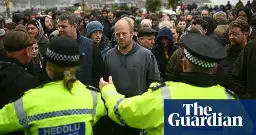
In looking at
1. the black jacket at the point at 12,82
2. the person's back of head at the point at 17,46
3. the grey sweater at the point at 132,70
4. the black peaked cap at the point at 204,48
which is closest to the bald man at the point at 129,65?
the grey sweater at the point at 132,70

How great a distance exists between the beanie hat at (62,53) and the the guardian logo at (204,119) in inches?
35.5

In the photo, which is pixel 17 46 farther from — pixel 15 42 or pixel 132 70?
pixel 132 70

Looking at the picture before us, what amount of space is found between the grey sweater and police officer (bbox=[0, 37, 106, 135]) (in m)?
1.64

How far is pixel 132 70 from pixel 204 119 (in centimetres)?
202

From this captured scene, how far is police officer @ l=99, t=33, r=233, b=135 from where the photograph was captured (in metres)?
2.79

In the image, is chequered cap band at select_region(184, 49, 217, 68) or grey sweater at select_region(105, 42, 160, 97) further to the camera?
grey sweater at select_region(105, 42, 160, 97)

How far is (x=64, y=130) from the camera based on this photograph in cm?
286

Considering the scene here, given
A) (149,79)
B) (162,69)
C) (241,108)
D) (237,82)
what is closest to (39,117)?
(241,108)

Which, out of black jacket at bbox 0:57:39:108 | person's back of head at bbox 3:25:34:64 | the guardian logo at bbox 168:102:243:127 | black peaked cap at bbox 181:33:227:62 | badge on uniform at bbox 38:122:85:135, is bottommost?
badge on uniform at bbox 38:122:85:135

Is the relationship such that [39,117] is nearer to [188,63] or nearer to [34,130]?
[34,130]

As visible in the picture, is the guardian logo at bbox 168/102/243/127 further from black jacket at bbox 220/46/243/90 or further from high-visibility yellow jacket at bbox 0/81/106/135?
black jacket at bbox 220/46/243/90

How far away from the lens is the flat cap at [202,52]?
2.80m

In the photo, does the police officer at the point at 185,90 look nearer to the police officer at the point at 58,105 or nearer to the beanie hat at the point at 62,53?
the police officer at the point at 58,105

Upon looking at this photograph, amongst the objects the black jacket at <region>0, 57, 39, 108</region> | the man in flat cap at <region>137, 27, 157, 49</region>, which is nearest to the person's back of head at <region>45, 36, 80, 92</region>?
Result: the black jacket at <region>0, 57, 39, 108</region>
